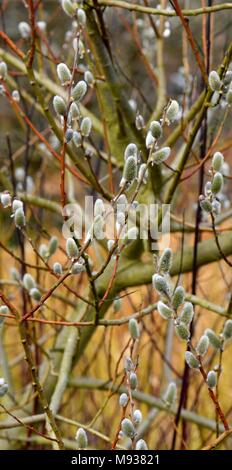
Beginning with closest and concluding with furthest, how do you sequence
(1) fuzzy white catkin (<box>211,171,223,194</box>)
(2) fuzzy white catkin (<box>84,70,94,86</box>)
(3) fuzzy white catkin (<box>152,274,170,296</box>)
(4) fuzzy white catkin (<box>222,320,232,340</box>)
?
(3) fuzzy white catkin (<box>152,274,170,296</box>), (1) fuzzy white catkin (<box>211,171,223,194</box>), (4) fuzzy white catkin (<box>222,320,232,340</box>), (2) fuzzy white catkin (<box>84,70,94,86</box>)

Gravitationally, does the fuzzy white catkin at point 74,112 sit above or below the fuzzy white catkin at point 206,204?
above

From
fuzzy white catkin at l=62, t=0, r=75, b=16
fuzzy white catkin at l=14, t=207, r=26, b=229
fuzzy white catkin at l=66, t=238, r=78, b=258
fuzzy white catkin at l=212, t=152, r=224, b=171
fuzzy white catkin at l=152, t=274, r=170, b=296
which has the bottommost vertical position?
fuzzy white catkin at l=152, t=274, r=170, b=296

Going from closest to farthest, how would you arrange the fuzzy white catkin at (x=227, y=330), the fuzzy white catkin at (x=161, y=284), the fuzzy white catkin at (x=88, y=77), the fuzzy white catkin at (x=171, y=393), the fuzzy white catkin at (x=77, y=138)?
the fuzzy white catkin at (x=161, y=284) < the fuzzy white catkin at (x=227, y=330) < the fuzzy white catkin at (x=77, y=138) < the fuzzy white catkin at (x=171, y=393) < the fuzzy white catkin at (x=88, y=77)

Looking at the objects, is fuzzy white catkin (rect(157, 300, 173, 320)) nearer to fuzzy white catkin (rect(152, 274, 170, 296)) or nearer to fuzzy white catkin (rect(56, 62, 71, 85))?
fuzzy white catkin (rect(152, 274, 170, 296))

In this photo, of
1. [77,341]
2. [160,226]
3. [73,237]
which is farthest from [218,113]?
[73,237]

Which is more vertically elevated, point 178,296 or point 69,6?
point 69,6

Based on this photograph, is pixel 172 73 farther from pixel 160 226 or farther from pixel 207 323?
pixel 160 226

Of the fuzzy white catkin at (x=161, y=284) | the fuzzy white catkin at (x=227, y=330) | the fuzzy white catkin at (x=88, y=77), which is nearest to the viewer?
the fuzzy white catkin at (x=161, y=284)

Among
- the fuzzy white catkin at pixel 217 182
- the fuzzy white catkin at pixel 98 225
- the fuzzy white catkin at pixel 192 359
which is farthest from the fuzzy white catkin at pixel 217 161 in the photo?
the fuzzy white catkin at pixel 192 359

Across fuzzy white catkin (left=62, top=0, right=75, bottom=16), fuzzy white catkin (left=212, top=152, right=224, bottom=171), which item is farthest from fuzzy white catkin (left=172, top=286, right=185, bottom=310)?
fuzzy white catkin (left=62, top=0, right=75, bottom=16)

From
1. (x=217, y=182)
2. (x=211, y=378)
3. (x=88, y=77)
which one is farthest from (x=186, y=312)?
(x=88, y=77)

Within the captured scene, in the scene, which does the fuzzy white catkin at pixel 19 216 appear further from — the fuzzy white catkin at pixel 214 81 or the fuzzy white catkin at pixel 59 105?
the fuzzy white catkin at pixel 214 81

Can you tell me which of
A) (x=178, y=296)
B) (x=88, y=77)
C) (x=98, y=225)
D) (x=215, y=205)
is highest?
(x=88, y=77)

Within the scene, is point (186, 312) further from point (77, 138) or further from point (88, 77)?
point (88, 77)
